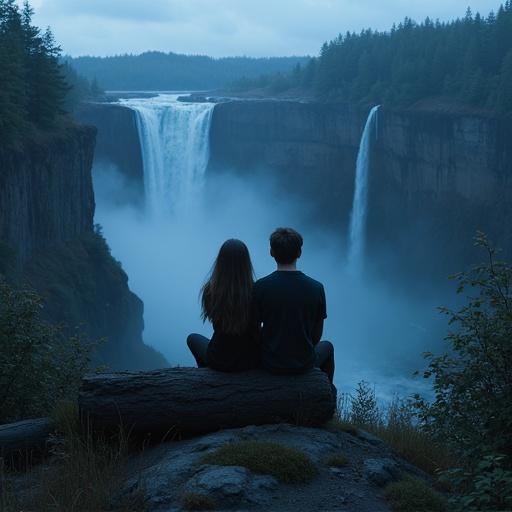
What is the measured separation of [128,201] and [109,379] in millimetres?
54505

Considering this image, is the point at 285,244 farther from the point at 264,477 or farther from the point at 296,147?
the point at 296,147

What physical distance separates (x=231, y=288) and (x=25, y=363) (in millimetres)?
3874

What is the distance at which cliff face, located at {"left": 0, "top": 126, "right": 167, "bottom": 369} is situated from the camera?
31.4m

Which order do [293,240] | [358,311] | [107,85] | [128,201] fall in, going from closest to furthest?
[293,240] < [358,311] < [128,201] < [107,85]

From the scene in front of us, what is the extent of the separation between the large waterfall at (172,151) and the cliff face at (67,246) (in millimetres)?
16458

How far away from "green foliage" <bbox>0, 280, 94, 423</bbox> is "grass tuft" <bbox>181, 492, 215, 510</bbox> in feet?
12.8

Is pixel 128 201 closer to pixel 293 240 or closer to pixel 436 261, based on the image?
pixel 436 261

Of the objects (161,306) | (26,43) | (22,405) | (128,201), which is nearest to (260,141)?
(128,201)

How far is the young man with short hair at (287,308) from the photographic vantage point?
7.13 meters

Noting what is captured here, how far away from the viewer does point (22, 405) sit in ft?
31.9

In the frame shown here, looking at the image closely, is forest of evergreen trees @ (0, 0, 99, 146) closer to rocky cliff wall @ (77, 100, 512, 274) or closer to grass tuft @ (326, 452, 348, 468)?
rocky cliff wall @ (77, 100, 512, 274)

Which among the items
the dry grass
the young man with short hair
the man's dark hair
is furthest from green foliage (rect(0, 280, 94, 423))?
the man's dark hair

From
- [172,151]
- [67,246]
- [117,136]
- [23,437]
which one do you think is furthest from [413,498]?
[117,136]

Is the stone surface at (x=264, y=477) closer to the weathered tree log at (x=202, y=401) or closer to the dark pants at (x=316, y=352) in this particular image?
the weathered tree log at (x=202, y=401)
